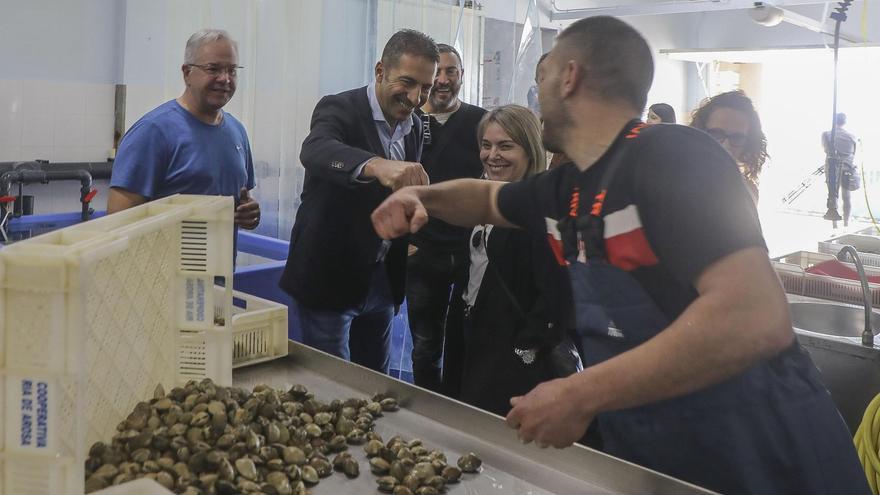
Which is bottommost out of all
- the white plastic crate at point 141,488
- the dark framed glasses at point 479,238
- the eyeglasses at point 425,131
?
the white plastic crate at point 141,488

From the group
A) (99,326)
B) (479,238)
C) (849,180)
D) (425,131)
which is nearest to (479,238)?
(479,238)

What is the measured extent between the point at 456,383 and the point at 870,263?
2005mm

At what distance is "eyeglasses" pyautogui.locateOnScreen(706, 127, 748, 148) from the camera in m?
2.38

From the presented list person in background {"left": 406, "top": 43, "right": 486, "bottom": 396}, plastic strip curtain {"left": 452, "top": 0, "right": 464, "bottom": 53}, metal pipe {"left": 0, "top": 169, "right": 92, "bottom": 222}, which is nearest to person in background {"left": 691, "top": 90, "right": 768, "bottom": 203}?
person in background {"left": 406, "top": 43, "right": 486, "bottom": 396}

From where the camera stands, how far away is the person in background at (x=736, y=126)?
93.8 inches

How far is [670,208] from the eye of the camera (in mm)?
1062

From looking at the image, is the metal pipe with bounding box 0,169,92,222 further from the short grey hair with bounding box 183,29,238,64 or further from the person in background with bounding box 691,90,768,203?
the person in background with bounding box 691,90,768,203

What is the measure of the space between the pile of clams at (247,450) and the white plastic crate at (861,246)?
2632mm

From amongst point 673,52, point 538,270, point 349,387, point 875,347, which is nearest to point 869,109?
point 673,52

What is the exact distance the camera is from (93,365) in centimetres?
112

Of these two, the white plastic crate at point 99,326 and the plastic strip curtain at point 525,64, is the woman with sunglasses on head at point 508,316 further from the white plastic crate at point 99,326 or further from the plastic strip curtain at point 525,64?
the plastic strip curtain at point 525,64

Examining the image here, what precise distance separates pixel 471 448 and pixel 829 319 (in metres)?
1.77

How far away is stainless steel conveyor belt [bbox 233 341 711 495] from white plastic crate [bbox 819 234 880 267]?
2466 millimetres

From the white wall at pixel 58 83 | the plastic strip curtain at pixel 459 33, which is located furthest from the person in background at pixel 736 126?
the white wall at pixel 58 83
